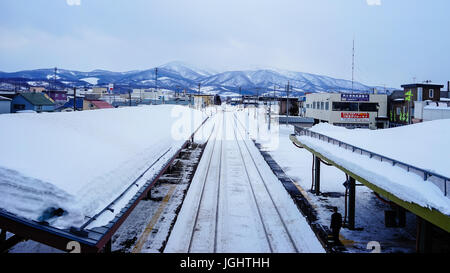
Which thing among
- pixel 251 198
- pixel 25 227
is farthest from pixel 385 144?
pixel 25 227

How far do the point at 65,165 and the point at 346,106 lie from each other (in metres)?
46.0

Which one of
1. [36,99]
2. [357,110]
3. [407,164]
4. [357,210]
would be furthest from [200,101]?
[407,164]

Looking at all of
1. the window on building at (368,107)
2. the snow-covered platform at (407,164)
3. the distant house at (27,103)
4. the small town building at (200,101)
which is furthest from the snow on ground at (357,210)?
the small town building at (200,101)

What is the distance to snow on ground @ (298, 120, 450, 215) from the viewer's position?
6.91 meters

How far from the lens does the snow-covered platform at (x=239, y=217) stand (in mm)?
10820

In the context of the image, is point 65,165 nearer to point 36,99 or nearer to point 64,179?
point 64,179

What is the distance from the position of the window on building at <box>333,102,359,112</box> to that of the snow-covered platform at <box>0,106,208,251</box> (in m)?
40.3

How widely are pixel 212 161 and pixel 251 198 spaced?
33.5 feet

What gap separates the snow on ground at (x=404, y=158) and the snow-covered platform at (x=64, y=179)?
21.8 ft

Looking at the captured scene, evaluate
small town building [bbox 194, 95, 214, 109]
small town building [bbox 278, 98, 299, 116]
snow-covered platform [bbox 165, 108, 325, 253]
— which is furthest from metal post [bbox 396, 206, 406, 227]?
small town building [bbox 194, 95, 214, 109]

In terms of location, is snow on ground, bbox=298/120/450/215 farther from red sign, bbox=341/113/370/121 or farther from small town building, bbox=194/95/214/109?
small town building, bbox=194/95/214/109

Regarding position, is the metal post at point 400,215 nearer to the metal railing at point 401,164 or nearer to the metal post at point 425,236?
the metal railing at point 401,164

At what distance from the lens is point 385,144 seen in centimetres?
1163
